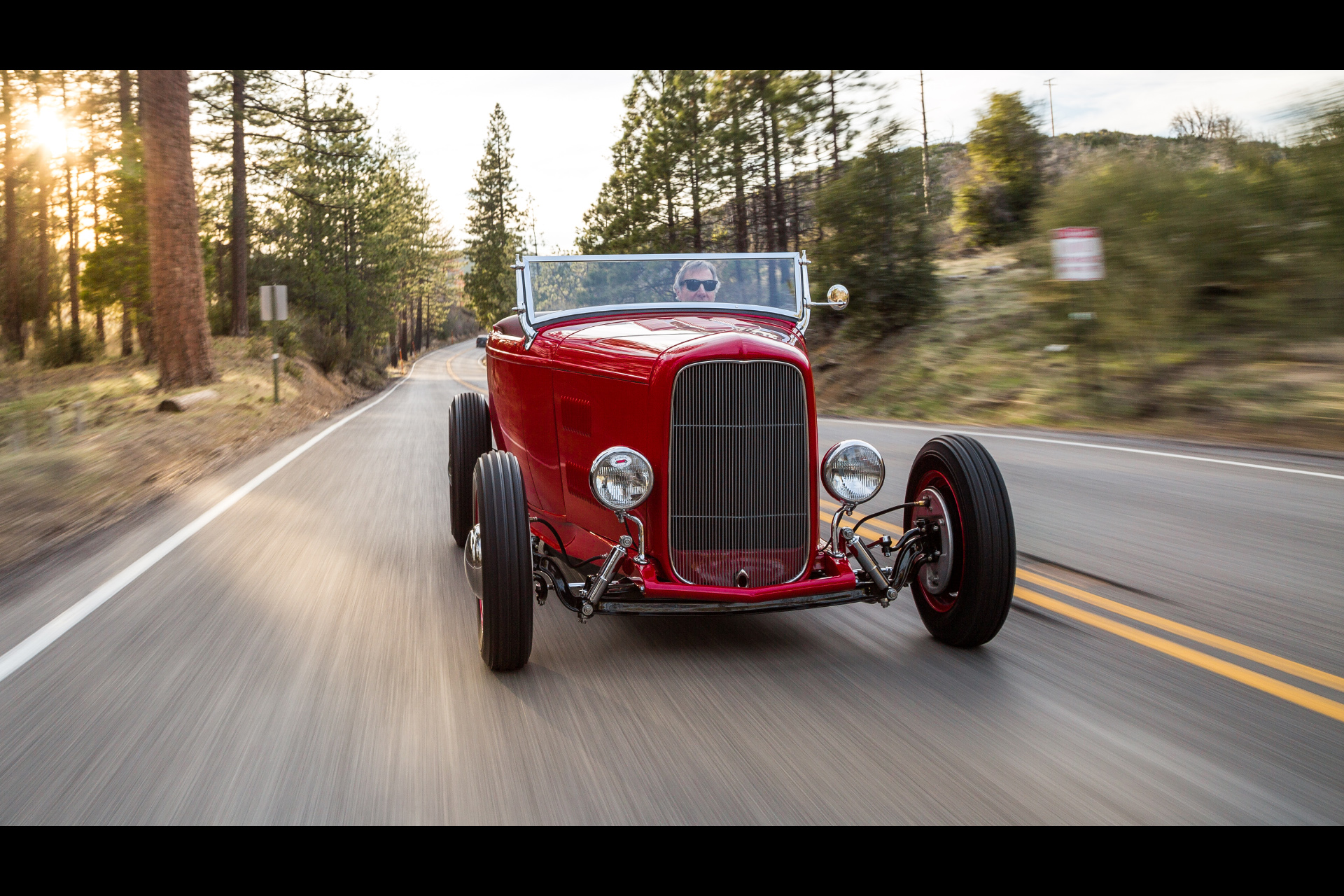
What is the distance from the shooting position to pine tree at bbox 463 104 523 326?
71375mm

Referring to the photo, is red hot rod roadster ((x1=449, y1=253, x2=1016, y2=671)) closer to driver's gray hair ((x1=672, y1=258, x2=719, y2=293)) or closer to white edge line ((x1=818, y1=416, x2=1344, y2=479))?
driver's gray hair ((x1=672, y1=258, x2=719, y2=293))

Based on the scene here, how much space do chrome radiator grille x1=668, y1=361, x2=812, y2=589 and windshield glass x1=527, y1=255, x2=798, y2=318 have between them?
141cm

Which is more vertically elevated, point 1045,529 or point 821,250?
point 821,250

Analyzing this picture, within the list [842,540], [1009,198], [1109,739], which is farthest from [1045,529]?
[1009,198]

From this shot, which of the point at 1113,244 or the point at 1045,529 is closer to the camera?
the point at 1045,529

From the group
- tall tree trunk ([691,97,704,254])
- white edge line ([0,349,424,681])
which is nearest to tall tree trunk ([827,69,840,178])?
tall tree trunk ([691,97,704,254])

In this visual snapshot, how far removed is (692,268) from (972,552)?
2.41 m

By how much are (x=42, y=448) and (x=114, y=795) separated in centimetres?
1017

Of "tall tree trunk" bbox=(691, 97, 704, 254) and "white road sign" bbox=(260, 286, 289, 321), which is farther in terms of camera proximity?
"tall tree trunk" bbox=(691, 97, 704, 254)

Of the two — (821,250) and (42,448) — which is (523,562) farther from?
(821,250)

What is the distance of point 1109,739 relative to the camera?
3121 millimetres

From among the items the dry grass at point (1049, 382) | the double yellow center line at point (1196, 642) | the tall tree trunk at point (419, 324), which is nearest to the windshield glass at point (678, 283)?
the double yellow center line at point (1196, 642)

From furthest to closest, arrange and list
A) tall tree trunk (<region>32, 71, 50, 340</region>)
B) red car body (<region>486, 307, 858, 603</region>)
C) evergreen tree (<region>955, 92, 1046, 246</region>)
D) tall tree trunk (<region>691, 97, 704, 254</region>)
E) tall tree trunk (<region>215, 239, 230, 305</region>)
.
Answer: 1. tall tree trunk (<region>215, 239, 230, 305</region>)
2. tall tree trunk (<region>691, 97, 704, 254</region>)
3. tall tree trunk (<region>32, 71, 50, 340</region>)
4. evergreen tree (<region>955, 92, 1046, 246</region>)
5. red car body (<region>486, 307, 858, 603</region>)
